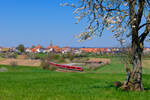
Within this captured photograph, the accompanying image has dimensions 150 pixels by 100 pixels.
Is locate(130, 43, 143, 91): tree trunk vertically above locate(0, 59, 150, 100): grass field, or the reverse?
locate(130, 43, 143, 91): tree trunk

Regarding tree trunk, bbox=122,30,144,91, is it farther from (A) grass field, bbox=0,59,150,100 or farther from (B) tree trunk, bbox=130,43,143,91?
(A) grass field, bbox=0,59,150,100

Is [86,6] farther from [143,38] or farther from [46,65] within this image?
[46,65]

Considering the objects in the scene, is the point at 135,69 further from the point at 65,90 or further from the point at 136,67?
the point at 65,90

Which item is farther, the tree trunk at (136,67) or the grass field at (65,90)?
the tree trunk at (136,67)

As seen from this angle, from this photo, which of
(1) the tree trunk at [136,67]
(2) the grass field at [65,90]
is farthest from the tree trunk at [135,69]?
(2) the grass field at [65,90]

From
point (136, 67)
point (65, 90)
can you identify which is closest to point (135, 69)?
point (136, 67)

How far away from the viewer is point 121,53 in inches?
418

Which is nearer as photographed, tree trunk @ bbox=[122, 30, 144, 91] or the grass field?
the grass field

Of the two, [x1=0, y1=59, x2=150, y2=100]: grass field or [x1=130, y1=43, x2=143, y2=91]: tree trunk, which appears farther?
[x1=130, y1=43, x2=143, y2=91]: tree trunk

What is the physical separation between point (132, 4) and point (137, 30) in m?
1.09

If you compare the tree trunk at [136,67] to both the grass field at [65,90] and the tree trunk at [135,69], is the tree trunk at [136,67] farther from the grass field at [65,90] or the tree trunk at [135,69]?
the grass field at [65,90]

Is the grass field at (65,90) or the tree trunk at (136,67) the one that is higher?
the tree trunk at (136,67)

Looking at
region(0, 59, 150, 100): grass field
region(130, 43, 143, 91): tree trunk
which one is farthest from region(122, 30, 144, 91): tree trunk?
region(0, 59, 150, 100): grass field

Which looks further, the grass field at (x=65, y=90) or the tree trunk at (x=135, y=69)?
the tree trunk at (x=135, y=69)
